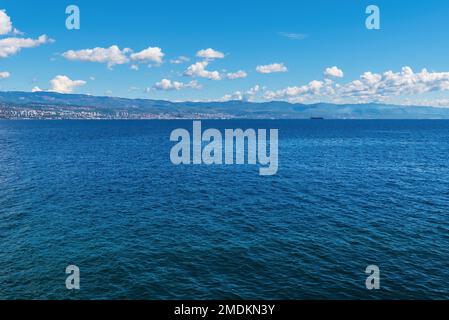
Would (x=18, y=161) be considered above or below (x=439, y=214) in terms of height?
above

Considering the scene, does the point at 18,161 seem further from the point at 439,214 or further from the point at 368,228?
the point at 439,214

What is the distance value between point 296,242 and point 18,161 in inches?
4767

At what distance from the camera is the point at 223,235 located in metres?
55.7

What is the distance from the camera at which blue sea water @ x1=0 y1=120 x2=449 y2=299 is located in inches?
1609

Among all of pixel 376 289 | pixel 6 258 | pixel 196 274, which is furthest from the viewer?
pixel 6 258

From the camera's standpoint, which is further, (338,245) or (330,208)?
(330,208)

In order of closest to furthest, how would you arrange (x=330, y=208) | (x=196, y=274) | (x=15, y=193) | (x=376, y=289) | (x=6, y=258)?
A: 1. (x=376, y=289)
2. (x=196, y=274)
3. (x=6, y=258)
4. (x=330, y=208)
5. (x=15, y=193)

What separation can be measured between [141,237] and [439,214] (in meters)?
58.5

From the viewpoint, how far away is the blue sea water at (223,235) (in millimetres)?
40875

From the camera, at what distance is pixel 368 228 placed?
5800 centimetres

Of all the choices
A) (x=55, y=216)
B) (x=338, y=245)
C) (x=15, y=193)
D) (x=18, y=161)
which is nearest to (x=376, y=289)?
(x=338, y=245)
